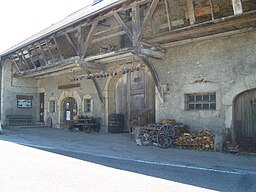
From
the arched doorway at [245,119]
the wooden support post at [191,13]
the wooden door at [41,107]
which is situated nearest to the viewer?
the wooden support post at [191,13]

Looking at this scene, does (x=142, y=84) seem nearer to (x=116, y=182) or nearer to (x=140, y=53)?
(x=140, y=53)

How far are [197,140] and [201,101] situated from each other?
1611 millimetres

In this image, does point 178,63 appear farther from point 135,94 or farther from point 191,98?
point 135,94

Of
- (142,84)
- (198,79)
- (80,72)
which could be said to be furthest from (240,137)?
(80,72)

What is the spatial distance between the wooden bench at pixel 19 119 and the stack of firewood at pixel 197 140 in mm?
12129

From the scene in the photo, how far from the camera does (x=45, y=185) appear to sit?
167 inches

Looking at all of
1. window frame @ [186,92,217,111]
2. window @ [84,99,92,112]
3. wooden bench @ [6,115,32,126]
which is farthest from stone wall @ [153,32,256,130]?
wooden bench @ [6,115,32,126]

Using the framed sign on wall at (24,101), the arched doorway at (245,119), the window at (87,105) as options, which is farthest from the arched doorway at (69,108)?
the arched doorway at (245,119)

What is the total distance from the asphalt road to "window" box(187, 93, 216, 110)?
3.83 meters

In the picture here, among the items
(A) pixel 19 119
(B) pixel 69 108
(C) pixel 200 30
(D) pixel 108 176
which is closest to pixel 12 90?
(A) pixel 19 119

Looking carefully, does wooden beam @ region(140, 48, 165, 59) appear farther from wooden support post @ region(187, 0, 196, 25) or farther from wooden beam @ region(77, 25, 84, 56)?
wooden beam @ region(77, 25, 84, 56)

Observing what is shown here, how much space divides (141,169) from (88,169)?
3.49 ft

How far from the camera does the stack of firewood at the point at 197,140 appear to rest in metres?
7.98

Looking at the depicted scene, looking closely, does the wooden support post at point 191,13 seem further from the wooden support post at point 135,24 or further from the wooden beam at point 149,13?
the wooden support post at point 135,24
